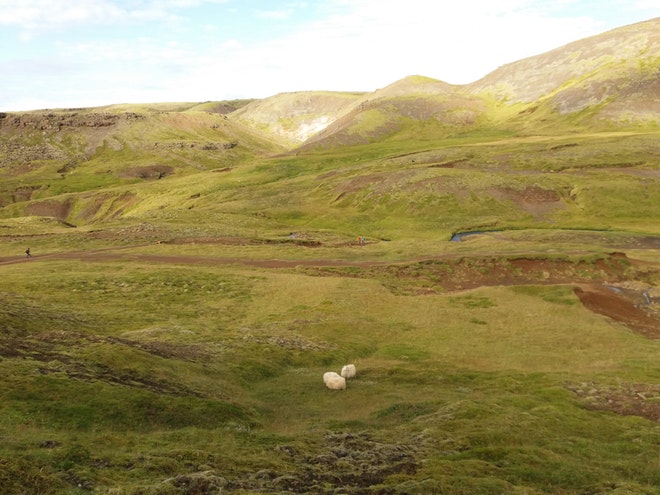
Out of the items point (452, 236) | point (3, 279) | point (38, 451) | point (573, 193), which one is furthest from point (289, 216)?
point (38, 451)

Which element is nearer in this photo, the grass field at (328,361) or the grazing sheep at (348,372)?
the grass field at (328,361)

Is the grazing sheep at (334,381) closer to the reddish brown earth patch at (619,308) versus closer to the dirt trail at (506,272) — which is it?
the dirt trail at (506,272)

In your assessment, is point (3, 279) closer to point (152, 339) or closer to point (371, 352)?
point (152, 339)

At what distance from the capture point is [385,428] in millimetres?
29469

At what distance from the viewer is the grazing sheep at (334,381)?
→ 38156mm

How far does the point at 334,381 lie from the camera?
3831 centimetres

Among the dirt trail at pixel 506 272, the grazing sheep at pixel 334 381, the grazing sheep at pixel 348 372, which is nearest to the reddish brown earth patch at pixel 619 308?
the dirt trail at pixel 506 272

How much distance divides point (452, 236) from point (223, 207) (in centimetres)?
7893

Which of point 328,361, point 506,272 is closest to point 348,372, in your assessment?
point 328,361

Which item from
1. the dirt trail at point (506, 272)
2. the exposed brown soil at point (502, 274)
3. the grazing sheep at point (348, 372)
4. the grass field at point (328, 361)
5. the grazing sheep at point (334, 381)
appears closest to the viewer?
the grass field at point (328, 361)

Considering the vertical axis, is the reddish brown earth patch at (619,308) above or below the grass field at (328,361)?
below

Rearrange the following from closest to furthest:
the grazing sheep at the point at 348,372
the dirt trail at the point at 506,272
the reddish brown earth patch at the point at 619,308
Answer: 1. the grazing sheep at the point at 348,372
2. the reddish brown earth patch at the point at 619,308
3. the dirt trail at the point at 506,272

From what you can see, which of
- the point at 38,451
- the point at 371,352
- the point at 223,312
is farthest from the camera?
the point at 223,312

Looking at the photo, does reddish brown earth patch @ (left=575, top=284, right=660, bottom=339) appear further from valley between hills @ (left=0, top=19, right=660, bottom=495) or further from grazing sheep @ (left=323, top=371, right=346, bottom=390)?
grazing sheep @ (left=323, top=371, right=346, bottom=390)
